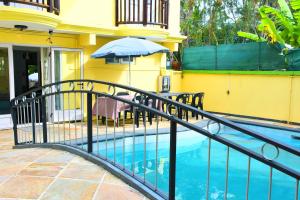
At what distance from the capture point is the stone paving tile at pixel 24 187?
9.29 feet

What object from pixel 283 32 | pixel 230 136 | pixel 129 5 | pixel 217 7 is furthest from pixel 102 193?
pixel 217 7

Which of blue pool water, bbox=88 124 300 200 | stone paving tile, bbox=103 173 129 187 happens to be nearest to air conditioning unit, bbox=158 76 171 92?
blue pool water, bbox=88 124 300 200

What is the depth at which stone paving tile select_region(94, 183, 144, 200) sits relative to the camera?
284cm

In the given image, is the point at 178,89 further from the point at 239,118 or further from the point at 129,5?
the point at 129,5

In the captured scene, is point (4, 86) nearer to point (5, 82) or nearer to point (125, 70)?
point (5, 82)

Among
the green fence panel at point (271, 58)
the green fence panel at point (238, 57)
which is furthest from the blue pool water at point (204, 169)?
the green fence panel at point (238, 57)

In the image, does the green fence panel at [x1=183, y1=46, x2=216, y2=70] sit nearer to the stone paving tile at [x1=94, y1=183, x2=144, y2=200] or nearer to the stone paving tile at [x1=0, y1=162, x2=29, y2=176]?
the stone paving tile at [x1=0, y1=162, x2=29, y2=176]

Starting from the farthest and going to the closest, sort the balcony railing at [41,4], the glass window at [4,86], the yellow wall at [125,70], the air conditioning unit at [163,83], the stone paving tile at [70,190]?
1. the air conditioning unit at [163,83]
2. the yellow wall at [125,70]
3. the glass window at [4,86]
4. the balcony railing at [41,4]
5. the stone paving tile at [70,190]

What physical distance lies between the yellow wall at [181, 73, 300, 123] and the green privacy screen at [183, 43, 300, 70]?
1.58ft

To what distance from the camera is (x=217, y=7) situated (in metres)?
18.8

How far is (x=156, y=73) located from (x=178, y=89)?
55.2 inches

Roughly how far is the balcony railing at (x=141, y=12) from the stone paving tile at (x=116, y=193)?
7833 mm

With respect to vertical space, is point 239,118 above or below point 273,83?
below

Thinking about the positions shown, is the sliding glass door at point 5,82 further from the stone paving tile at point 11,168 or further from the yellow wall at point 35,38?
the stone paving tile at point 11,168
